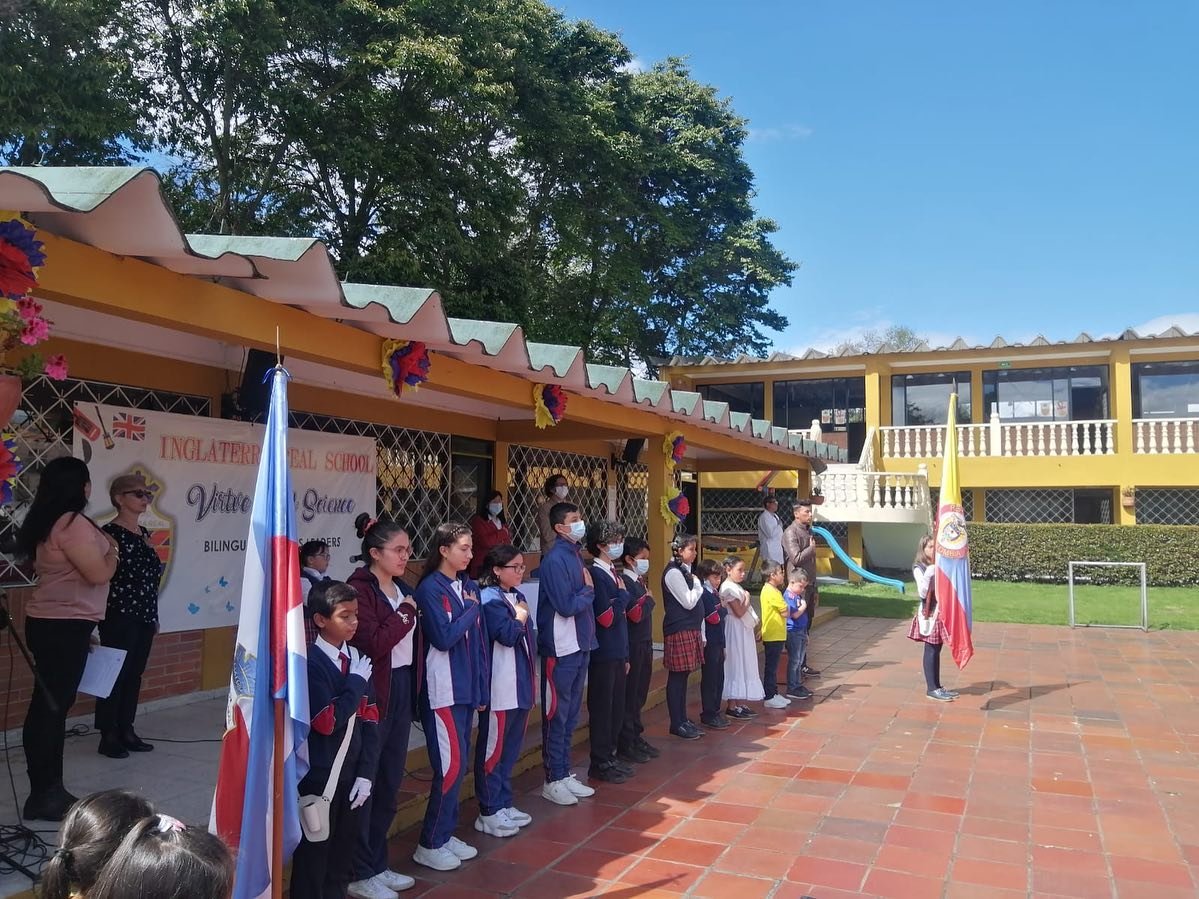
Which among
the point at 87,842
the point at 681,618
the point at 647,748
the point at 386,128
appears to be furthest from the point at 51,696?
the point at 386,128

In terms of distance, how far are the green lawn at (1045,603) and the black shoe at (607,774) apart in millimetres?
8572

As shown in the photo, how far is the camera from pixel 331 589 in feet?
10.3

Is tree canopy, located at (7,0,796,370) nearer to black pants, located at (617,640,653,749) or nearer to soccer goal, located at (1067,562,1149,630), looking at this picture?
black pants, located at (617,640,653,749)

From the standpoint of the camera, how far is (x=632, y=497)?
12953 millimetres

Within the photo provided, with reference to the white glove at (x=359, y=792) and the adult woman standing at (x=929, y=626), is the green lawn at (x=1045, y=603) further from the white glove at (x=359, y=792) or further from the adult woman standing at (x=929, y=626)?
the white glove at (x=359, y=792)

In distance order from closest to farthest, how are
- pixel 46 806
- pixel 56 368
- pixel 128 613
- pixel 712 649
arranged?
pixel 56 368 → pixel 46 806 → pixel 128 613 → pixel 712 649

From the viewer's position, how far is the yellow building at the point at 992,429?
17.2 metres

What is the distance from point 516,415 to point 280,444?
590 centimetres

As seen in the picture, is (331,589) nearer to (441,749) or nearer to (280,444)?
(280,444)

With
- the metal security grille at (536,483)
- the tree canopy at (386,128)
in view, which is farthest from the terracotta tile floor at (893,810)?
the tree canopy at (386,128)

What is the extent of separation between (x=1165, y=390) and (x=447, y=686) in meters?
19.2

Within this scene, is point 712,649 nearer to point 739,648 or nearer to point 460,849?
point 739,648

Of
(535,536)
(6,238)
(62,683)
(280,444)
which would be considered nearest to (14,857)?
(62,683)

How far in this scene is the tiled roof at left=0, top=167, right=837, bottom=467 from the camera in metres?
2.54
